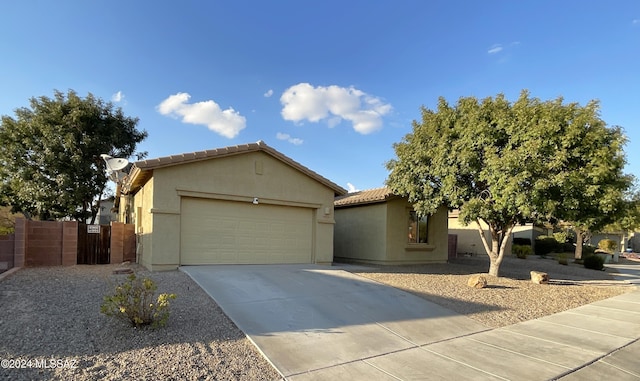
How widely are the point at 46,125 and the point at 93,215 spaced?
5811 millimetres

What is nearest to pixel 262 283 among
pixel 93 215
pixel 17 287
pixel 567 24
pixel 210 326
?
pixel 210 326

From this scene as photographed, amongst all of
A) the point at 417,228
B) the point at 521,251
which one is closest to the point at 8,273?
the point at 417,228

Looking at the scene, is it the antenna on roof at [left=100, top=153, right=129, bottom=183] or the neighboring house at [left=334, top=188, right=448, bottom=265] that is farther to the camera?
the neighboring house at [left=334, top=188, right=448, bottom=265]

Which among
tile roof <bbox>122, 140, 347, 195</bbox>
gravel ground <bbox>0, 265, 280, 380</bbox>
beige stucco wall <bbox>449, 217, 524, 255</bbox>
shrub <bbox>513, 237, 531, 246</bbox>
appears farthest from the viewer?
shrub <bbox>513, 237, 531, 246</bbox>

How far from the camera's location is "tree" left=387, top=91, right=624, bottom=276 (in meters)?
10.5

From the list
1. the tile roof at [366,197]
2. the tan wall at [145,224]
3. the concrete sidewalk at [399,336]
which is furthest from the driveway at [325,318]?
the tile roof at [366,197]

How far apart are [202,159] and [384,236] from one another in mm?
8093

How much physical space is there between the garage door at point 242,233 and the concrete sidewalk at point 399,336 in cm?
155

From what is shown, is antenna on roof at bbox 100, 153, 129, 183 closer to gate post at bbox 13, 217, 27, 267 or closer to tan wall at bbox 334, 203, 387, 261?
gate post at bbox 13, 217, 27, 267

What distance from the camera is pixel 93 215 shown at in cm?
2188

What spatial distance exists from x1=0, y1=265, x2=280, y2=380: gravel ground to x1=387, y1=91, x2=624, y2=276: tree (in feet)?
28.5

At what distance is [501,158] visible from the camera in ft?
35.2

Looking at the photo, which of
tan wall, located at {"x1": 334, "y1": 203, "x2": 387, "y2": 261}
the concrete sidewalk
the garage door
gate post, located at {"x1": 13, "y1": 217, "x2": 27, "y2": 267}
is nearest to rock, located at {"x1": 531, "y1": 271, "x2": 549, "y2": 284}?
the concrete sidewalk

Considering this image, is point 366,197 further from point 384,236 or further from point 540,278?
point 540,278
